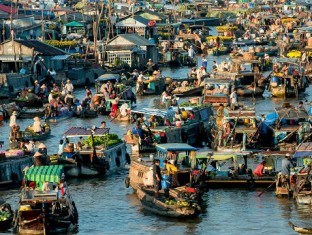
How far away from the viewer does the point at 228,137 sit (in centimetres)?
5078

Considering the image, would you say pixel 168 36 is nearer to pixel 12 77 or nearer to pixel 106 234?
pixel 12 77

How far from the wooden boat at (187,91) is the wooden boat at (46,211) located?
34191 mm

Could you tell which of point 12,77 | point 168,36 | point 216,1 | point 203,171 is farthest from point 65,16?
point 203,171

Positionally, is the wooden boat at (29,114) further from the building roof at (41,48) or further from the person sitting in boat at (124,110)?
the building roof at (41,48)

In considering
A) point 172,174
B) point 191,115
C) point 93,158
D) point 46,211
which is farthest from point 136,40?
point 46,211

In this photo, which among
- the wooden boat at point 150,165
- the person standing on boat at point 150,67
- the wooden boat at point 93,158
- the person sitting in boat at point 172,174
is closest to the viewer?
the person sitting in boat at point 172,174

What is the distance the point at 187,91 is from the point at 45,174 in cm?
3350

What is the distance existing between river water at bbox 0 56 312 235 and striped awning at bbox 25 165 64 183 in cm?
161

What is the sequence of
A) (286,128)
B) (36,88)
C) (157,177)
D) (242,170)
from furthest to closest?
(36,88), (286,128), (242,170), (157,177)

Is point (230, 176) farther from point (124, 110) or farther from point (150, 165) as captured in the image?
point (124, 110)

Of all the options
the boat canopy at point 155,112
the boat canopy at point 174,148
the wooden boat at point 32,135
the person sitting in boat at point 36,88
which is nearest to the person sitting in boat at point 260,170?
the boat canopy at point 174,148

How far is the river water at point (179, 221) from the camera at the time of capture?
39406 millimetres

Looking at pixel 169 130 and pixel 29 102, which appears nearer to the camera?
pixel 169 130

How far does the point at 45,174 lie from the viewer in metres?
40.3
